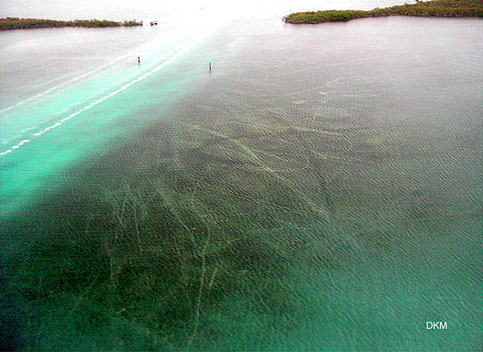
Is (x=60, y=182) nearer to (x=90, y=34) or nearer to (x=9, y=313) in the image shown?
(x=9, y=313)

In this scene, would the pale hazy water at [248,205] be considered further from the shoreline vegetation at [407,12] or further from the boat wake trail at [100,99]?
the shoreline vegetation at [407,12]

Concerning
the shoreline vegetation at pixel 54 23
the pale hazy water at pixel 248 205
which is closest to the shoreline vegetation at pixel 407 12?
the pale hazy water at pixel 248 205

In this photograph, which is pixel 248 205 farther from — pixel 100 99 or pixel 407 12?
pixel 407 12

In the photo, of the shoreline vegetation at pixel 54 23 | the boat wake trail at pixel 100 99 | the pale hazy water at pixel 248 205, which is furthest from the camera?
the shoreline vegetation at pixel 54 23

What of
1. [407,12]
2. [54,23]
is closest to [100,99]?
[54,23]

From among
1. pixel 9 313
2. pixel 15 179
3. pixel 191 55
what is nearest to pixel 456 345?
pixel 9 313
